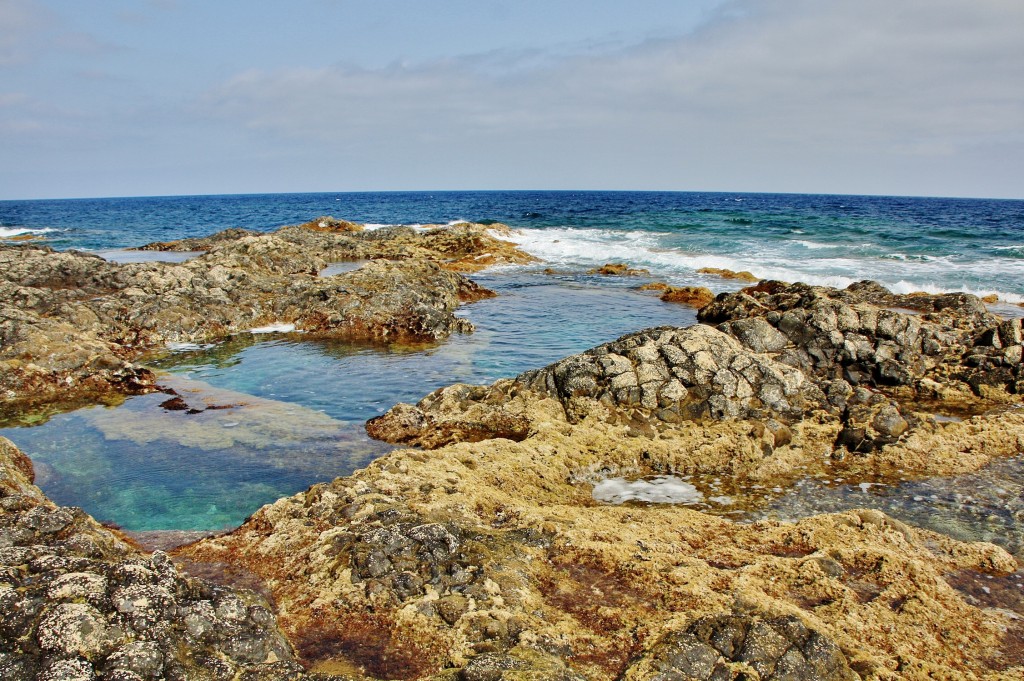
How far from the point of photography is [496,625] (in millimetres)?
5445

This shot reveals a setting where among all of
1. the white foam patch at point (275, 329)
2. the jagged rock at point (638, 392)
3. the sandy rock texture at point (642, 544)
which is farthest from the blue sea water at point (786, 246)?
the sandy rock texture at point (642, 544)

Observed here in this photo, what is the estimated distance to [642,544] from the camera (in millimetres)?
6859

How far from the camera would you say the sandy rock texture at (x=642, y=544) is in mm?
5246

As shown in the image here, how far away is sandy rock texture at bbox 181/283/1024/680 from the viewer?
5.25m

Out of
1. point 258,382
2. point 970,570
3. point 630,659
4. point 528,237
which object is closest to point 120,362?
point 258,382

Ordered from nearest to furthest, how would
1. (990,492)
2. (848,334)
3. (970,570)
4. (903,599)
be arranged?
1. (903,599)
2. (970,570)
3. (990,492)
4. (848,334)

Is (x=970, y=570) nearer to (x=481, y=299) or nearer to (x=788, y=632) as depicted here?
(x=788, y=632)

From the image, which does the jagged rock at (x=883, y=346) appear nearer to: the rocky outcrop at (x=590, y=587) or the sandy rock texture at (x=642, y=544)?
the sandy rock texture at (x=642, y=544)

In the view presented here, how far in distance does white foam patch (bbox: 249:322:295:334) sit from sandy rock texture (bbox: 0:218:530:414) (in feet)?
0.52

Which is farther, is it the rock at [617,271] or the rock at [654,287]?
the rock at [617,271]

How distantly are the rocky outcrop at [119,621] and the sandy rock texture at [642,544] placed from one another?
1.88ft

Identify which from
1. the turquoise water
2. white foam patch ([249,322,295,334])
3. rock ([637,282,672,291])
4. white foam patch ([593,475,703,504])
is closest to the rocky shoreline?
white foam patch ([593,475,703,504])

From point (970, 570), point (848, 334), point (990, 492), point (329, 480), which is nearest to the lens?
point (970, 570)

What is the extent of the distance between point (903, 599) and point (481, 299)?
21.9m
